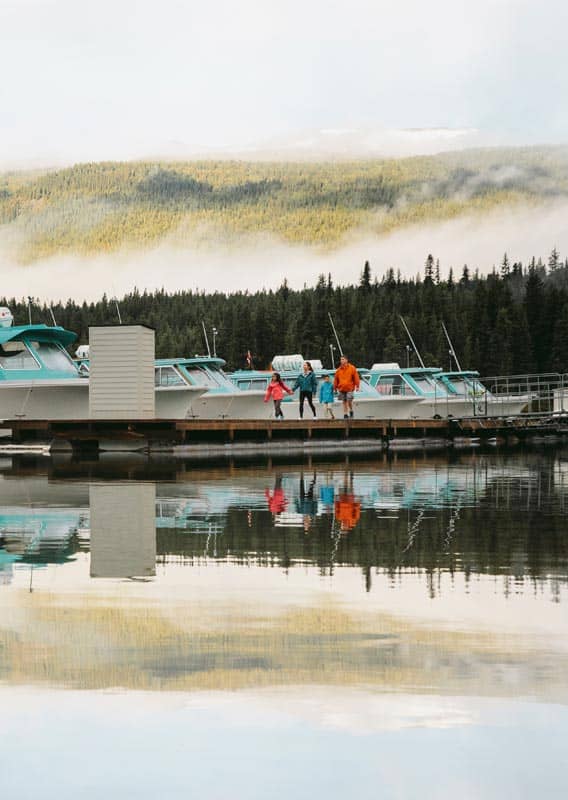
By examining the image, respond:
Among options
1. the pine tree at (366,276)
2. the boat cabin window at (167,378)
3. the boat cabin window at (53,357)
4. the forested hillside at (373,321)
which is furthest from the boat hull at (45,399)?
the pine tree at (366,276)

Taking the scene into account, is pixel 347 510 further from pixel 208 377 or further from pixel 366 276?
pixel 366 276

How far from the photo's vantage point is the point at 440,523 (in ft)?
31.9

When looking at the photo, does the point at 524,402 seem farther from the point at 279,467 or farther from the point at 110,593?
the point at 110,593

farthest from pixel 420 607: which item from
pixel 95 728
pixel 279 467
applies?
pixel 279 467

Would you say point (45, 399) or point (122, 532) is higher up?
point (45, 399)

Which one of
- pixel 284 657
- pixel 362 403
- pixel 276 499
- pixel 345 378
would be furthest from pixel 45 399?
pixel 284 657

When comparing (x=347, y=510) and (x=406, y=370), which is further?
(x=406, y=370)

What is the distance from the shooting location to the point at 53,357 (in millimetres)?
34281

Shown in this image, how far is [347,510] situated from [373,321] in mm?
147733

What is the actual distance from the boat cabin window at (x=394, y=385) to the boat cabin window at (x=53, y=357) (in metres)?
12.7

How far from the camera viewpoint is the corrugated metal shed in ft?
87.1

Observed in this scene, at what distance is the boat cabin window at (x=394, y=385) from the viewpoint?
140 feet

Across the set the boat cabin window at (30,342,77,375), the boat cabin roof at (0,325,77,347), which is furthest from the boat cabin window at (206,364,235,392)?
the boat cabin roof at (0,325,77,347)

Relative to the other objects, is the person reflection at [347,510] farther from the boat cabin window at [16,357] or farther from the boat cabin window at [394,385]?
the boat cabin window at [394,385]
